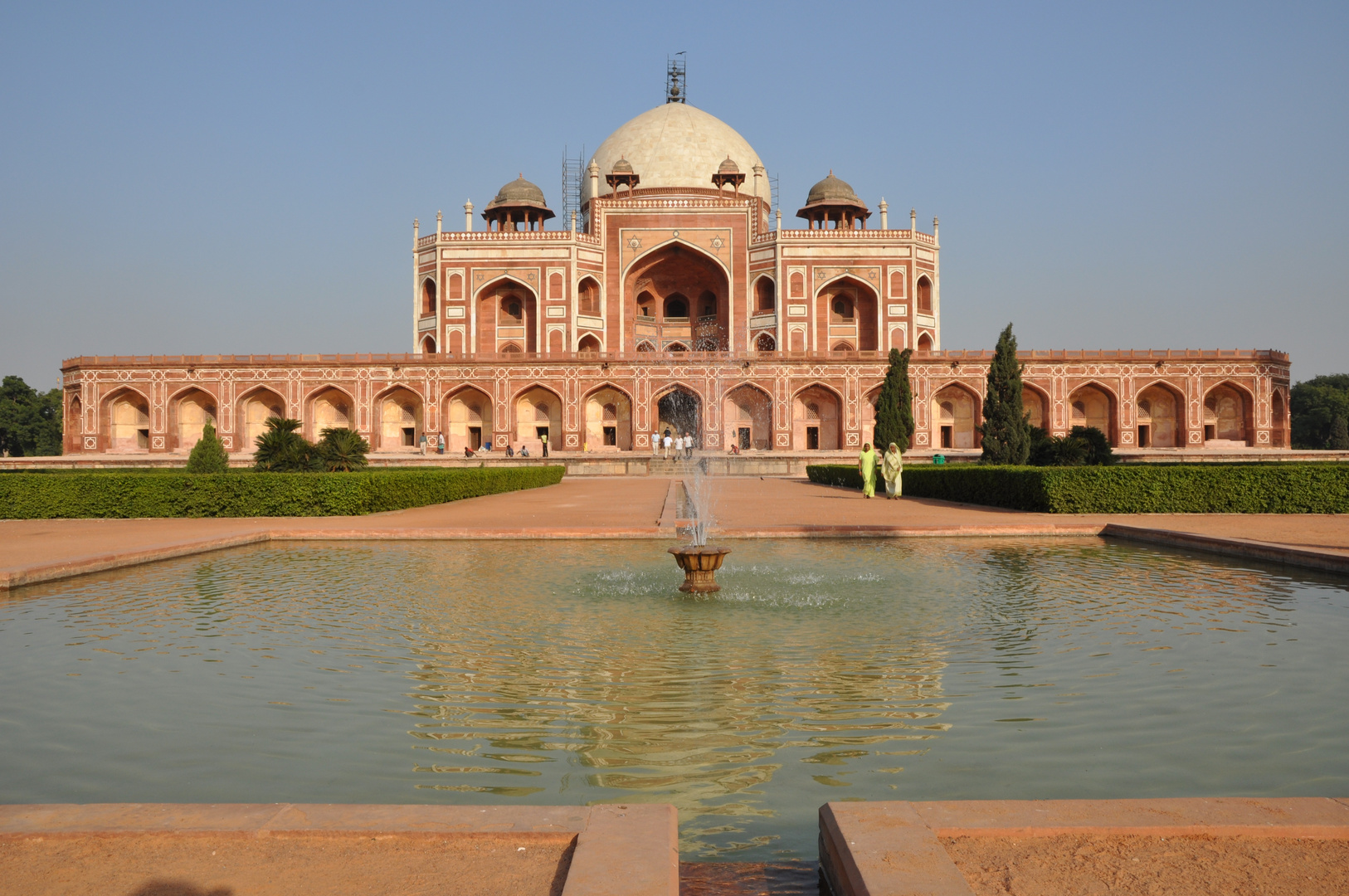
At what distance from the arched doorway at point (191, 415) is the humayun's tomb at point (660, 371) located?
0.07 m

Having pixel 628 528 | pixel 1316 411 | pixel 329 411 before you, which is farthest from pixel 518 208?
pixel 1316 411

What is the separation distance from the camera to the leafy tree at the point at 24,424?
39719 millimetres

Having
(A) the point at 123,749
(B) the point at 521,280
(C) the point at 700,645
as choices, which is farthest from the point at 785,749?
(B) the point at 521,280

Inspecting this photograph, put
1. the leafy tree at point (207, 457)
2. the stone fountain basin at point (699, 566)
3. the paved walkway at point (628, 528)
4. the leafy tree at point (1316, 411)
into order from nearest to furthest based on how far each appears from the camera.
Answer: the stone fountain basin at point (699, 566)
the paved walkway at point (628, 528)
the leafy tree at point (207, 457)
the leafy tree at point (1316, 411)

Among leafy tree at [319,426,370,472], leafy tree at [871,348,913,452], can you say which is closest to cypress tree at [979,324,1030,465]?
leafy tree at [871,348,913,452]

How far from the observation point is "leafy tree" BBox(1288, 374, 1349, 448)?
38.4 m

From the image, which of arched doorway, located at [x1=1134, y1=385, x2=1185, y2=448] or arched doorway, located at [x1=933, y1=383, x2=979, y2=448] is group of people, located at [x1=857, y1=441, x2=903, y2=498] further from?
arched doorway, located at [x1=1134, y1=385, x2=1185, y2=448]

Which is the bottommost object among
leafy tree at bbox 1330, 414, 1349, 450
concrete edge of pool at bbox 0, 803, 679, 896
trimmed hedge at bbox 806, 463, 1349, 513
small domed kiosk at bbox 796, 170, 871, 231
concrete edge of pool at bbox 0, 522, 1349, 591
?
concrete edge of pool at bbox 0, 803, 679, 896

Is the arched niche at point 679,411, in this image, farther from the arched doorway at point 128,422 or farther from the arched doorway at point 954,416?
the arched doorway at point 128,422

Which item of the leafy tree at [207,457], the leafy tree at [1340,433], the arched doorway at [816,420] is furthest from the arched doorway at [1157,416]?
the leafy tree at [207,457]

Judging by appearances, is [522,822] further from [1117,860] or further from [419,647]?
[419,647]

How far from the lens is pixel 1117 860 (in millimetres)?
1786

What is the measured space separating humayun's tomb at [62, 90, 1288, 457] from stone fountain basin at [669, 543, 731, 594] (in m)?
23.5

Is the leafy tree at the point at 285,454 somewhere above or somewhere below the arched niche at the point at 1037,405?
below
